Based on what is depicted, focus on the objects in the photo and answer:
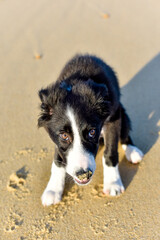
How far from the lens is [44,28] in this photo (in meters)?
6.49

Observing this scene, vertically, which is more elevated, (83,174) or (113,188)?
(83,174)

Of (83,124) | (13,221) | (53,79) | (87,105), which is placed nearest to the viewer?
(83,124)

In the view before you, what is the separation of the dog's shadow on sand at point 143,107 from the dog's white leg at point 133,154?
8 cm

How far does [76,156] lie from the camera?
7.92ft

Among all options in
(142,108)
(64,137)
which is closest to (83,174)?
(64,137)

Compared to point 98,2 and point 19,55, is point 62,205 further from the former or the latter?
point 98,2

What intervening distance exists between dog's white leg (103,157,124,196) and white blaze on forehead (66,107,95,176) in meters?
0.59

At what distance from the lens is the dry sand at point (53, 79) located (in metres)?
2.72

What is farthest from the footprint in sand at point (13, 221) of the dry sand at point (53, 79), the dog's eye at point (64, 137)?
the dog's eye at point (64, 137)

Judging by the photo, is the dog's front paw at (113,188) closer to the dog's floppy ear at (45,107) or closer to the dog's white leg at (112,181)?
the dog's white leg at (112,181)

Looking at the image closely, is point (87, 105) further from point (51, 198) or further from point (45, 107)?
point (51, 198)

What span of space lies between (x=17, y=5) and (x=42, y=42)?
89.3 inches

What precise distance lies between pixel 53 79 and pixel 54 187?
2457 millimetres

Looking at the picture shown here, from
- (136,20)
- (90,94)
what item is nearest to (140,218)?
(90,94)
